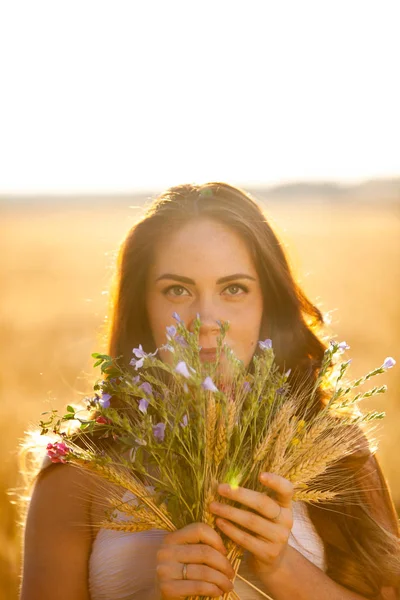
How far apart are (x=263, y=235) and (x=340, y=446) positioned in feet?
3.86

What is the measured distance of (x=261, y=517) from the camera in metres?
2.32

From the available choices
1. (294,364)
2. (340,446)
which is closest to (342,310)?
(294,364)

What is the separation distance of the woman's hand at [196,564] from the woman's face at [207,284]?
75cm

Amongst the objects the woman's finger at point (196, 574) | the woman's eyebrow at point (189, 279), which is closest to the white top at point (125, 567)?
the woman's finger at point (196, 574)

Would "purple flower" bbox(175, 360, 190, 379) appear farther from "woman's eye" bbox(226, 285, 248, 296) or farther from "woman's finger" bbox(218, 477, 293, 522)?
"woman's eye" bbox(226, 285, 248, 296)

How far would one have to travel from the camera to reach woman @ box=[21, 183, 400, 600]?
287 centimetres

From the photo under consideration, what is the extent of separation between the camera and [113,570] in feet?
9.46

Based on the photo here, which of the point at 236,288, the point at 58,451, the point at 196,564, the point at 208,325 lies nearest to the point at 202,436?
the point at 196,564

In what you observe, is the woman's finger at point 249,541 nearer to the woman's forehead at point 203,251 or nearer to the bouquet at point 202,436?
the bouquet at point 202,436

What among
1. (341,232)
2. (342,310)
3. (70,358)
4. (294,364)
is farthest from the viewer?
(341,232)

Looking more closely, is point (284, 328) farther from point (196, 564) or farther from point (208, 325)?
point (196, 564)

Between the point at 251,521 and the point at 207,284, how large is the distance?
0.99 metres

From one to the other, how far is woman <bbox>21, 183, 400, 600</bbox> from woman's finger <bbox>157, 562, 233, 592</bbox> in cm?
2

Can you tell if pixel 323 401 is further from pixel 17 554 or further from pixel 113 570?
pixel 17 554
